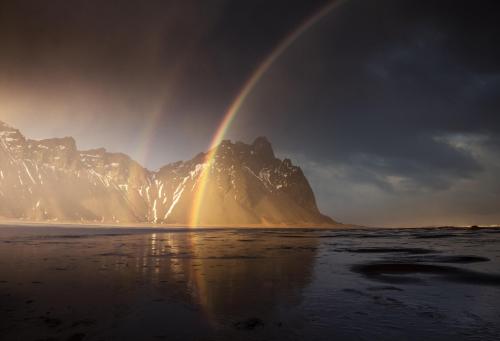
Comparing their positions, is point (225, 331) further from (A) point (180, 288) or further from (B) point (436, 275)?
(B) point (436, 275)

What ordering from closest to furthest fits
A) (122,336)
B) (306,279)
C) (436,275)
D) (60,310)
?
(122,336) → (60,310) → (306,279) → (436,275)

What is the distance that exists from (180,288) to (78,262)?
1422 centimetres

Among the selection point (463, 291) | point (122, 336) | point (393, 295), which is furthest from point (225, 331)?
point (463, 291)

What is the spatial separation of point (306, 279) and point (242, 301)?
7.10 meters

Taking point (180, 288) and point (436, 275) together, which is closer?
point (180, 288)

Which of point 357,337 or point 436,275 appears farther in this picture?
point 436,275

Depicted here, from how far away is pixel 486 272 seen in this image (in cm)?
2497

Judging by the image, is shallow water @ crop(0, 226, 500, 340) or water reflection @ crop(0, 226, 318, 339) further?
water reflection @ crop(0, 226, 318, 339)

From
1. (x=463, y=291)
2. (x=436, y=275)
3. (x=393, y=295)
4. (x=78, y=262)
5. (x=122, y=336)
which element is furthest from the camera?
(x=78, y=262)

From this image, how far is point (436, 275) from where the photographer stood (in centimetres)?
2364

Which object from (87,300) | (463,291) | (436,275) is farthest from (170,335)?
(436,275)

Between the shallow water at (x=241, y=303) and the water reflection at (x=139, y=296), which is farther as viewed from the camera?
the water reflection at (x=139, y=296)

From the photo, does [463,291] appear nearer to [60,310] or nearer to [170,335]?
[170,335]

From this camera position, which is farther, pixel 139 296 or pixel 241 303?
pixel 139 296
